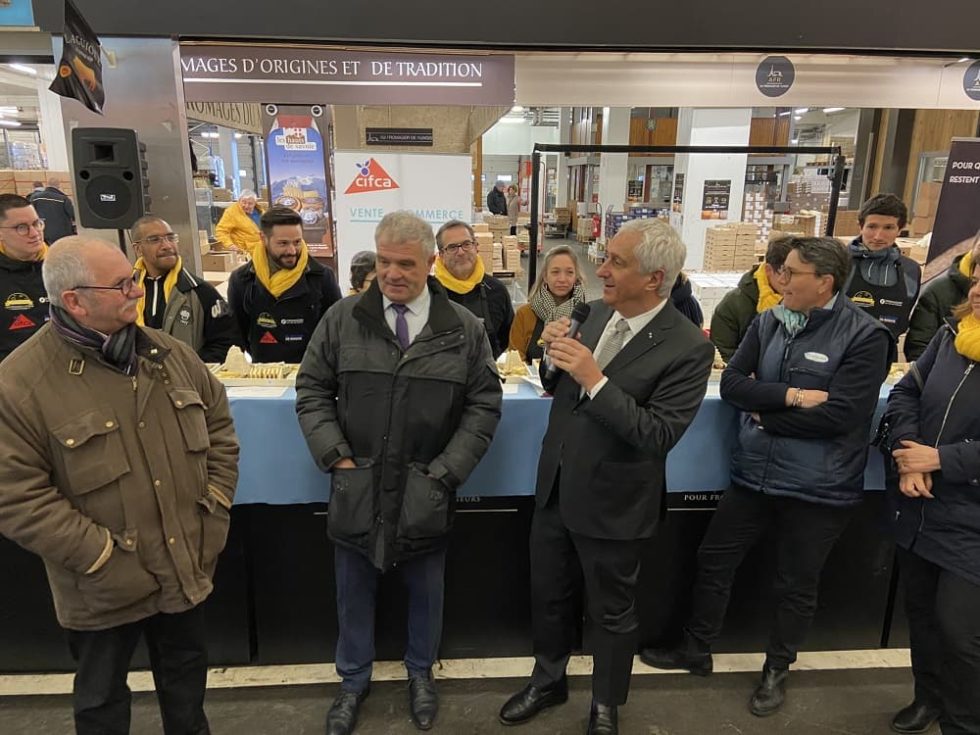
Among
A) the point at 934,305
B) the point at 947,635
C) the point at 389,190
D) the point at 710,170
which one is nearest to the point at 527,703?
the point at 947,635

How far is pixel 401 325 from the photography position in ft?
6.54

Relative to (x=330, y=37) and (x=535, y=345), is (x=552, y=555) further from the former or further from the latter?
(x=330, y=37)

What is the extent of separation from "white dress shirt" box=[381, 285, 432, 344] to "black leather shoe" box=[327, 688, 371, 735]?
128cm

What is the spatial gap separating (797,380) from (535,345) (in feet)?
4.62

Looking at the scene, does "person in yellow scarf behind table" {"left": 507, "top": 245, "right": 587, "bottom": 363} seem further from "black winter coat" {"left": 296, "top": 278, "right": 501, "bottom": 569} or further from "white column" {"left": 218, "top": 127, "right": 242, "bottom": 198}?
"white column" {"left": 218, "top": 127, "right": 242, "bottom": 198}

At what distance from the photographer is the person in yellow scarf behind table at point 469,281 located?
10.2 ft

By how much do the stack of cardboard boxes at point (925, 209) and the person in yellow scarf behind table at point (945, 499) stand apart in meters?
8.65

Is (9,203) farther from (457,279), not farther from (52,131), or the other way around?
(52,131)

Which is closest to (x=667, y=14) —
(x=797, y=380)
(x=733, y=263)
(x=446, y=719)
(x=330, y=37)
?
(x=330, y=37)

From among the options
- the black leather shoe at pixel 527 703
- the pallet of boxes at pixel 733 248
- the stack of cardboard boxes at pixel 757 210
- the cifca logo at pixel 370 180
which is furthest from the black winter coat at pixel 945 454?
the stack of cardboard boxes at pixel 757 210

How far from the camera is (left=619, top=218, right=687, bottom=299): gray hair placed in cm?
176

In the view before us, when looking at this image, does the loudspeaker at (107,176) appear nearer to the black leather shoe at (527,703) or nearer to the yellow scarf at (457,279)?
the yellow scarf at (457,279)

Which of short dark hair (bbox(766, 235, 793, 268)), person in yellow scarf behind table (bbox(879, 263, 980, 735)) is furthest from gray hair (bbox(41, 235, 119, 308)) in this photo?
short dark hair (bbox(766, 235, 793, 268))

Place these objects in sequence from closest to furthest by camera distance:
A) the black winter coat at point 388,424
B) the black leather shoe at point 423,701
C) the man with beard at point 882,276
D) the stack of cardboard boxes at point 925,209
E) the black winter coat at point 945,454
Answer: the black winter coat at point 945,454, the black winter coat at point 388,424, the black leather shoe at point 423,701, the man with beard at point 882,276, the stack of cardboard boxes at point 925,209
